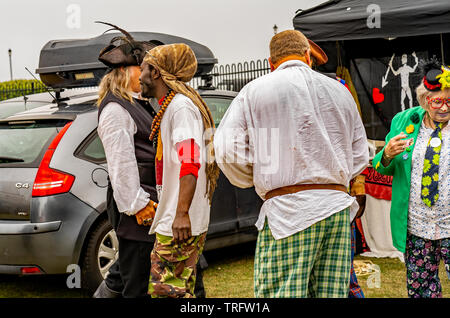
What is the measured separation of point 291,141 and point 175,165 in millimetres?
802

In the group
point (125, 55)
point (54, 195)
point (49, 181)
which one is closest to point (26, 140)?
point (49, 181)

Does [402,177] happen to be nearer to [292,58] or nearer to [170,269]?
[292,58]

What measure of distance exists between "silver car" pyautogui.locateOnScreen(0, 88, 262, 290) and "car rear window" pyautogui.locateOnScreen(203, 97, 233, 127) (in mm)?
1128

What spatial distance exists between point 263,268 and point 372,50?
4.53 m

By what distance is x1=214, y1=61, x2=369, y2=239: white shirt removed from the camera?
2795 millimetres

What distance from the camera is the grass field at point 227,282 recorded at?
5.27 meters

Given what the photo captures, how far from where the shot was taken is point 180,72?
138 inches

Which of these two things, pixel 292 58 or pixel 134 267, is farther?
pixel 134 267

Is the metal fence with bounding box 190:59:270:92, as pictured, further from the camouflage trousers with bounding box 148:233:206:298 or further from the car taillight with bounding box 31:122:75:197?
the camouflage trousers with bounding box 148:233:206:298

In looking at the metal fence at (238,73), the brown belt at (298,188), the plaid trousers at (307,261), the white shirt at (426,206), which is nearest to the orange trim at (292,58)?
the brown belt at (298,188)

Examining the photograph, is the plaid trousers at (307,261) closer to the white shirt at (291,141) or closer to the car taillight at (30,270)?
the white shirt at (291,141)

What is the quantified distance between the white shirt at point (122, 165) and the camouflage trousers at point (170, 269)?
346 mm
